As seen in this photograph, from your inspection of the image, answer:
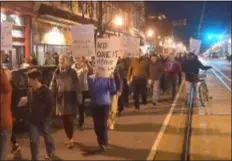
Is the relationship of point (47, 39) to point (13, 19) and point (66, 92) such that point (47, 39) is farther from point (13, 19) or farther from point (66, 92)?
point (66, 92)

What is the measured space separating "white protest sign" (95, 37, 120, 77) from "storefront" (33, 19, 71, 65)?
548 inches

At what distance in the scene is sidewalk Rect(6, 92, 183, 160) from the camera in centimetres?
1104

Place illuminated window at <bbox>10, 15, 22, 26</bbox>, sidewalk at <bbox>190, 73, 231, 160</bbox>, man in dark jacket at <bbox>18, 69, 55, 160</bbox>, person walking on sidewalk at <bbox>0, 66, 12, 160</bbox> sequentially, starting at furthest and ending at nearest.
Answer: illuminated window at <bbox>10, 15, 22, 26</bbox> → sidewalk at <bbox>190, 73, 231, 160</bbox> → man in dark jacket at <bbox>18, 69, 55, 160</bbox> → person walking on sidewalk at <bbox>0, 66, 12, 160</bbox>

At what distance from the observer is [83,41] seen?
12812 millimetres

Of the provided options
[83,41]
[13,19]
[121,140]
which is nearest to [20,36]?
[13,19]

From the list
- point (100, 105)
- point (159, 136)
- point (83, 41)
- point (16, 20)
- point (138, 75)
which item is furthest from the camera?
point (16, 20)

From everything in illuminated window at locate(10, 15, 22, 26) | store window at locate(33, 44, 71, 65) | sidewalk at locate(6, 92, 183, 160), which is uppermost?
illuminated window at locate(10, 15, 22, 26)

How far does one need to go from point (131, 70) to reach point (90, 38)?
22.2 feet

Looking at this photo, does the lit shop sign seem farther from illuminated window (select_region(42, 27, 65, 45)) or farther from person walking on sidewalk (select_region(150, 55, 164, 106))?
person walking on sidewalk (select_region(150, 55, 164, 106))

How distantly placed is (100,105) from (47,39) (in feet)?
59.6

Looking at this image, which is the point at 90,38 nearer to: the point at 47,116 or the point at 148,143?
the point at 148,143

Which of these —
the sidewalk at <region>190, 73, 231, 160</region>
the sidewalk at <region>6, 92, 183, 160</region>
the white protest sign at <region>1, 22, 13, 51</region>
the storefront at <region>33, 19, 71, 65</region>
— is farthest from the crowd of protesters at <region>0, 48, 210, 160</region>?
the storefront at <region>33, 19, 71, 65</region>

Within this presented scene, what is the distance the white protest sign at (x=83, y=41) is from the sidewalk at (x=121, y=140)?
1937 millimetres

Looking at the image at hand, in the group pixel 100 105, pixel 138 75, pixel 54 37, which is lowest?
pixel 100 105
